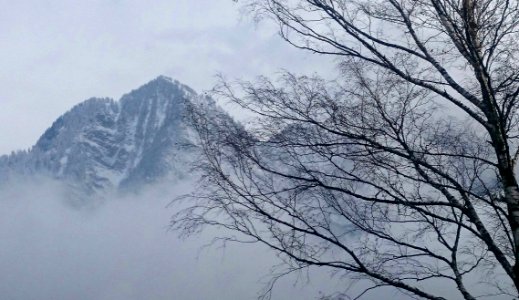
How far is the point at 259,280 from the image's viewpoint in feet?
29.1

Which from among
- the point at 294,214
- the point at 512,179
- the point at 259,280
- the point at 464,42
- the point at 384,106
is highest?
the point at 464,42

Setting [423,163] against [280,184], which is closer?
[423,163]

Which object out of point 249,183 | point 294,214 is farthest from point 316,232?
point 249,183

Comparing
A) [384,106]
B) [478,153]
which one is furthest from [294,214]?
[478,153]

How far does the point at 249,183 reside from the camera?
8680 millimetres

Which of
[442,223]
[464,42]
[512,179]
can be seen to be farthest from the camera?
[442,223]

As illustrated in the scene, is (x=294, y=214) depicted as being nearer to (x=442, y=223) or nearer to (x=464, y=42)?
(x=442, y=223)

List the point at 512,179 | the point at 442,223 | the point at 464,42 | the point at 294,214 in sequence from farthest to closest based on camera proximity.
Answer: the point at 442,223 < the point at 294,214 < the point at 464,42 < the point at 512,179

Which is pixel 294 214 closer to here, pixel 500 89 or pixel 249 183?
pixel 249 183

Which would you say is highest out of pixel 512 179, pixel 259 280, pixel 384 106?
pixel 384 106

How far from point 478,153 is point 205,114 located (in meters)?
3.69

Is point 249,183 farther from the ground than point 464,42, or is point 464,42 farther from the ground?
point 464,42

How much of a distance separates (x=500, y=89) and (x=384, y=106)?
1.46m

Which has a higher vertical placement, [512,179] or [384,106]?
[384,106]
